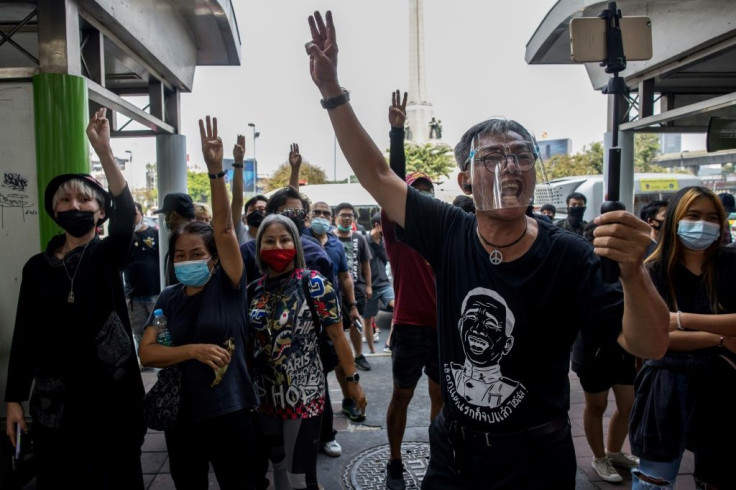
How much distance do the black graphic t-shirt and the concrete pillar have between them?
628 cm

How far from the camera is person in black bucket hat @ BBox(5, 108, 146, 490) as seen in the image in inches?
104

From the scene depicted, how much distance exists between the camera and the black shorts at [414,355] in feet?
12.3

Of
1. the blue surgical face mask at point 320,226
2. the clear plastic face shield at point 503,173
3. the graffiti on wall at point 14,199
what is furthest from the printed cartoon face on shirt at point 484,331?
the blue surgical face mask at point 320,226

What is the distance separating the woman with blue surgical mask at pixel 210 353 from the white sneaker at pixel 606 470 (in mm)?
2460

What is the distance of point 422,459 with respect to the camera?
4.11 metres

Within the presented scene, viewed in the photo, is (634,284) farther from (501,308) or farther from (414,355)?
(414,355)

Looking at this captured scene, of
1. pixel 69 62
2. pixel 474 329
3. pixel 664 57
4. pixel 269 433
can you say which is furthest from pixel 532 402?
pixel 664 57

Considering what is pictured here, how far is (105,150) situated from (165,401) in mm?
1316

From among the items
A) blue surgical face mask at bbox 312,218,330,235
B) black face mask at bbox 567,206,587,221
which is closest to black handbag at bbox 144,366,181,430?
blue surgical face mask at bbox 312,218,330,235

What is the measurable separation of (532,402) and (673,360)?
1376 mm

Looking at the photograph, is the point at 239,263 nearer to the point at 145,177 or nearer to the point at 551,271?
the point at 551,271

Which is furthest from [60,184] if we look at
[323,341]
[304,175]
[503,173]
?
[304,175]

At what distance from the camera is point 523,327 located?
1.75m

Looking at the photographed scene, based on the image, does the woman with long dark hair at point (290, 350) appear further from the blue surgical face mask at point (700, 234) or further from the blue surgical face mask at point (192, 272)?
the blue surgical face mask at point (700, 234)
